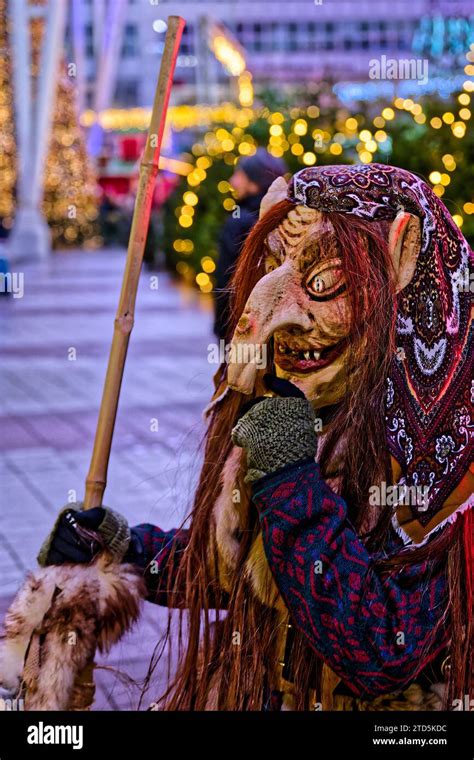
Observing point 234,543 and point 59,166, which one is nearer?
point 234,543

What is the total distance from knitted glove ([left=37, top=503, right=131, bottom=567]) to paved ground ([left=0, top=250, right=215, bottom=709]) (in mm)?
140

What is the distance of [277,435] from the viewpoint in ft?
5.26

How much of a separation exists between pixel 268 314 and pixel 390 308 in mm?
181

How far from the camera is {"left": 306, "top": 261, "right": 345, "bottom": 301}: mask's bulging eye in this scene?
1640mm

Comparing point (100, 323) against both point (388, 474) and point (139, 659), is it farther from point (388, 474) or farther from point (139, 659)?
point (388, 474)

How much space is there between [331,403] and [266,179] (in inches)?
195

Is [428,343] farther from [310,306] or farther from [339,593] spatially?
[339,593]

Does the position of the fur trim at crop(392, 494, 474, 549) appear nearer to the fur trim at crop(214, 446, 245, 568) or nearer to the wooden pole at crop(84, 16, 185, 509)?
the fur trim at crop(214, 446, 245, 568)

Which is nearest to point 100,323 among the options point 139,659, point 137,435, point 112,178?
point 137,435

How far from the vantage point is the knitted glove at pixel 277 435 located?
1.60m

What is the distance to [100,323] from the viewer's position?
11883mm

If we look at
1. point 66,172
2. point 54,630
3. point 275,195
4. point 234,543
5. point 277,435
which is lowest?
point 54,630

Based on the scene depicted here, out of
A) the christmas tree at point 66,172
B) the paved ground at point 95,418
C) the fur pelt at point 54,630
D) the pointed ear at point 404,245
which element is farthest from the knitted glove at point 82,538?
the christmas tree at point 66,172

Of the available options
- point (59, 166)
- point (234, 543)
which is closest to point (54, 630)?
point (234, 543)
